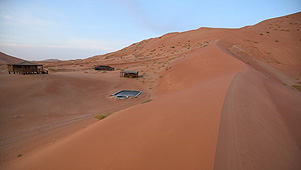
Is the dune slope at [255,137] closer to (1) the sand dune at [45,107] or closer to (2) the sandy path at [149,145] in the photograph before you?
(2) the sandy path at [149,145]

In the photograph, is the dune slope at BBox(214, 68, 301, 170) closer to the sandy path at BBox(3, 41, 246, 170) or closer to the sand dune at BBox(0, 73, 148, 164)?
the sandy path at BBox(3, 41, 246, 170)

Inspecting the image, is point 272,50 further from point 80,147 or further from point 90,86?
point 80,147

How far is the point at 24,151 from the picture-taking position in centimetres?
593

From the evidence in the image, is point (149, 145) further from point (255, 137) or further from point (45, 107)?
point (45, 107)

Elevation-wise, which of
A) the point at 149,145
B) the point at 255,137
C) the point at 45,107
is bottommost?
the point at 45,107

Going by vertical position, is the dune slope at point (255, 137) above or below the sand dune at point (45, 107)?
above

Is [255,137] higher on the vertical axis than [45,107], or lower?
higher

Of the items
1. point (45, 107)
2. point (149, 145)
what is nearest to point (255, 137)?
point (149, 145)

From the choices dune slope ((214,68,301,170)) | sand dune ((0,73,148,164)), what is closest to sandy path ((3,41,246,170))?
dune slope ((214,68,301,170))

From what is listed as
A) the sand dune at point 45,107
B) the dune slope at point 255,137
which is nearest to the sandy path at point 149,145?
the dune slope at point 255,137

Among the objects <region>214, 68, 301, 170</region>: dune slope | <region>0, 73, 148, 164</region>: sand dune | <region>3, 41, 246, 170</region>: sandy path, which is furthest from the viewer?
<region>0, 73, 148, 164</region>: sand dune

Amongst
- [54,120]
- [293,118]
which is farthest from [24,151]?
[293,118]

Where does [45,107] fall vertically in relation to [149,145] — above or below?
below

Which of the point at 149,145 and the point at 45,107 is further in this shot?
the point at 45,107
